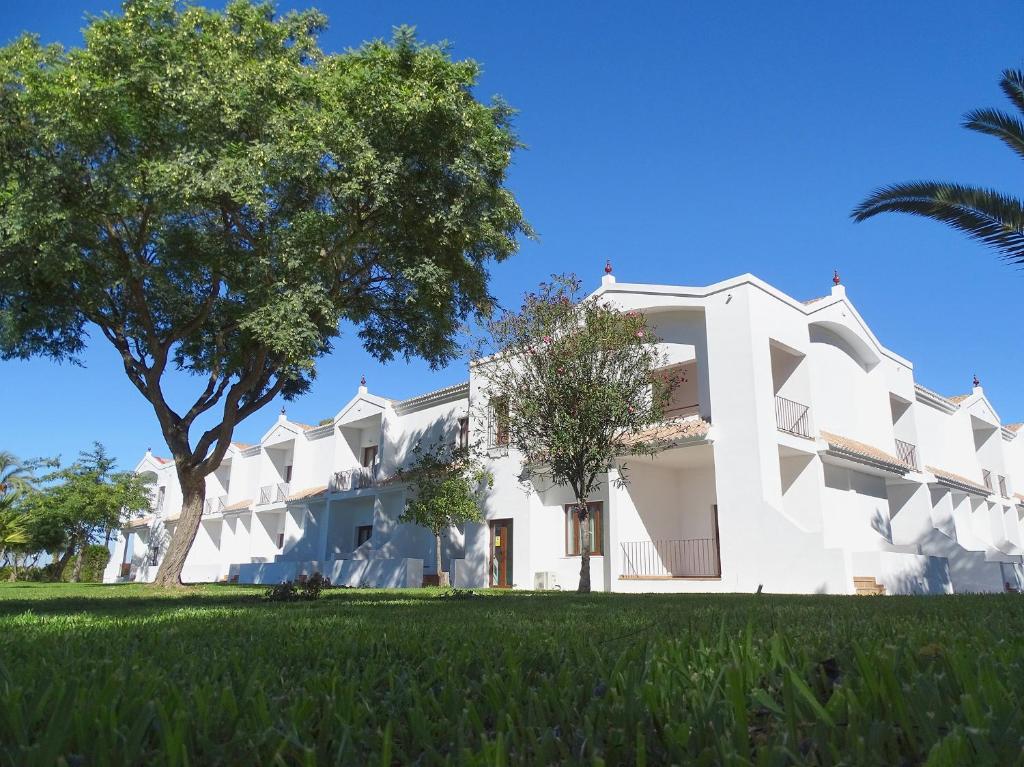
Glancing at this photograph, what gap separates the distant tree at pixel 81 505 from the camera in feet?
125

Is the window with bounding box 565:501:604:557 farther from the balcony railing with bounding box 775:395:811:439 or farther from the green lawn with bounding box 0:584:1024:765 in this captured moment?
the green lawn with bounding box 0:584:1024:765

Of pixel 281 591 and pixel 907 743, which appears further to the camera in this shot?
pixel 281 591

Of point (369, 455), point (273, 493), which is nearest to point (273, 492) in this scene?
point (273, 493)

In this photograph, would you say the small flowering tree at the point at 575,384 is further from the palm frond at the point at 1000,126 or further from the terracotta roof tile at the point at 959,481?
the terracotta roof tile at the point at 959,481

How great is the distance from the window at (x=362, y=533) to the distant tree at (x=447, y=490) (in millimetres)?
8895

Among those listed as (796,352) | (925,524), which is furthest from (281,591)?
(925,524)

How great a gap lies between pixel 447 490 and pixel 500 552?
2.84 metres

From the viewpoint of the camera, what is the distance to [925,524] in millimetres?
22797

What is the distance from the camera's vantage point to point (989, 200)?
1187 cm

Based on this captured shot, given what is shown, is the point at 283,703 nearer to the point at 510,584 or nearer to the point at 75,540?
the point at 510,584

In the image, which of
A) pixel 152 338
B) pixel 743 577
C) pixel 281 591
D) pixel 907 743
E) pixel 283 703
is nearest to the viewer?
pixel 907 743

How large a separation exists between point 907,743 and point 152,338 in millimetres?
17515

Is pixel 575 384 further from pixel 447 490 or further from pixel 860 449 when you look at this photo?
pixel 860 449

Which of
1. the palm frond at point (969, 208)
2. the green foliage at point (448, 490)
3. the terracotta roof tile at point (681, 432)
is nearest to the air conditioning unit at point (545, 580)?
the green foliage at point (448, 490)
